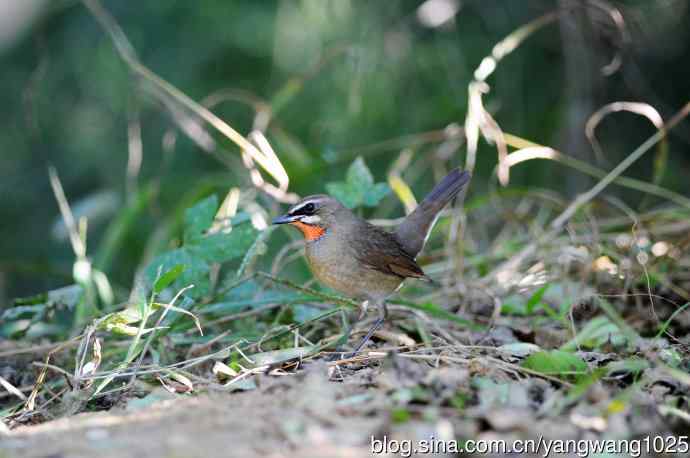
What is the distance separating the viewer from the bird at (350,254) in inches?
195

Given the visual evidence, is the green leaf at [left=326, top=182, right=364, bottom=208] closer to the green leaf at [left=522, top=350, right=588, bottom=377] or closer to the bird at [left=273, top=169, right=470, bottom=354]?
the bird at [left=273, top=169, right=470, bottom=354]

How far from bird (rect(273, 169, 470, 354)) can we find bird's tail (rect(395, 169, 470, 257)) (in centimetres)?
13

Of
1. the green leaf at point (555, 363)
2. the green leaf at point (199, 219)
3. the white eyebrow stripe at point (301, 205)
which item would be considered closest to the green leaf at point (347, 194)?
the white eyebrow stripe at point (301, 205)

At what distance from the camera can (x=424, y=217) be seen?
18.1 feet

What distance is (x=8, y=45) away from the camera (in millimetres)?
8188

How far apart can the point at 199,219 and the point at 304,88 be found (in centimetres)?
335

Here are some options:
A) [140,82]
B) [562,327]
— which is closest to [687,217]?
[562,327]

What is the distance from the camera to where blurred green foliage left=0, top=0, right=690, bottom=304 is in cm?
744

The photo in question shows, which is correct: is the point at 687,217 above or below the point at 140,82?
below

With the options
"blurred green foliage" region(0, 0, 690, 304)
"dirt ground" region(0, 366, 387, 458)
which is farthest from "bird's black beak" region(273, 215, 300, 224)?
"blurred green foliage" region(0, 0, 690, 304)

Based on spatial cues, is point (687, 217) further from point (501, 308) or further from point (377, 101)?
point (377, 101)

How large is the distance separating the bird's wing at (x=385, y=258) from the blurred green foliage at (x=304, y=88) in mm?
1656

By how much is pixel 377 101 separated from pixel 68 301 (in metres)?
3.65

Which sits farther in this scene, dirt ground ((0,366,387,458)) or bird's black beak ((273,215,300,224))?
bird's black beak ((273,215,300,224))
